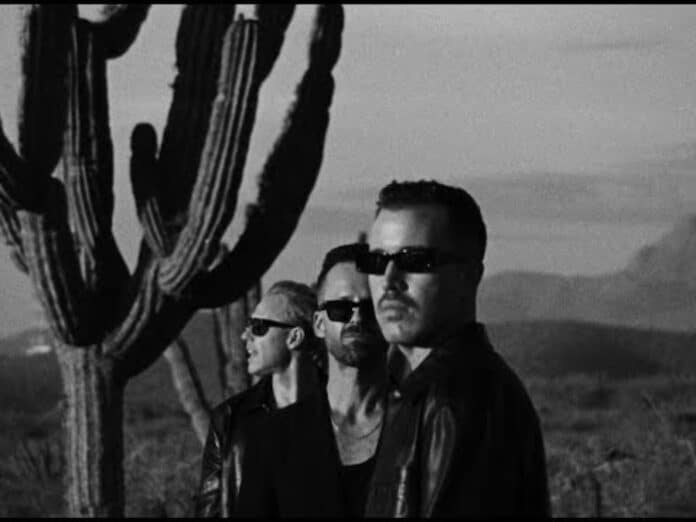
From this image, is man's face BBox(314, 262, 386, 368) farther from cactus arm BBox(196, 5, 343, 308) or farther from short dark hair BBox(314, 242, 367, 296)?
cactus arm BBox(196, 5, 343, 308)

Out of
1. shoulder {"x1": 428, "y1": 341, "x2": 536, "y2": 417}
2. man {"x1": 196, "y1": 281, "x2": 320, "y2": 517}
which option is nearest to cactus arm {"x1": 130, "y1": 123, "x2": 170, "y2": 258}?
man {"x1": 196, "y1": 281, "x2": 320, "y2": 517}

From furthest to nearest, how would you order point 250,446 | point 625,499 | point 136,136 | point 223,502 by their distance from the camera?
point 625,499
point 136,136
point 223,502
point 250,446

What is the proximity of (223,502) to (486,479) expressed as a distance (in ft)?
4.79

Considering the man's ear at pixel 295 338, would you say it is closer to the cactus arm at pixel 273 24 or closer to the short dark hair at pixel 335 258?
the short dark hair at pixel 335 258

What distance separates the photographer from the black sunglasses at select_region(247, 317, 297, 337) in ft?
16.2

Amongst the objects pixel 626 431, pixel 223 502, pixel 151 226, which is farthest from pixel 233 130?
pixel 626 431

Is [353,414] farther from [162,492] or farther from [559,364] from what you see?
[559,364]

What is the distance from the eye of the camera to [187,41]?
13.4 metres

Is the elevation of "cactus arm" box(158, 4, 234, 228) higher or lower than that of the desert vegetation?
higher

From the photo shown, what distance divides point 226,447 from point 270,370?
0.56m

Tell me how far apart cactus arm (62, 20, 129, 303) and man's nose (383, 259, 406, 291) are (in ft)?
32.1

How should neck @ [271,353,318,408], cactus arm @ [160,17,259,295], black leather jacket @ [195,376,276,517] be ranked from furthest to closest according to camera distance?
cactus arm @ [160,17,259,295] < neck @ [271,353,318,408] < black leather jacket @ [195,376,276,517]

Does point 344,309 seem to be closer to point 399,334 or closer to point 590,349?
point 399,334

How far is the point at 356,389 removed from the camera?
380cm
